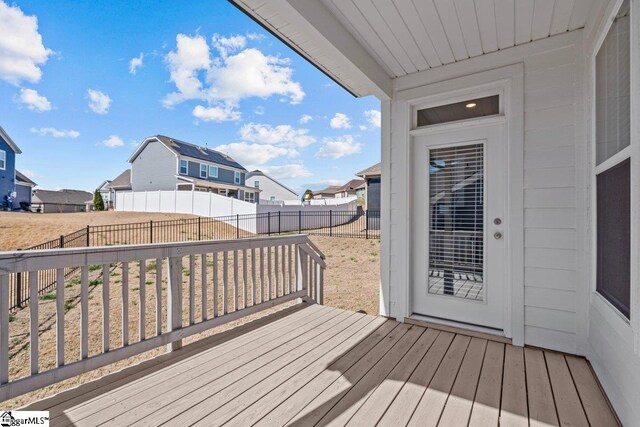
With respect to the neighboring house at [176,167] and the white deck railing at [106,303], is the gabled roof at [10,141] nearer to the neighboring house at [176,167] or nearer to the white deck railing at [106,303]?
the neighboring house at [176,167]

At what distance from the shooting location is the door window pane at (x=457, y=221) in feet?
8.36

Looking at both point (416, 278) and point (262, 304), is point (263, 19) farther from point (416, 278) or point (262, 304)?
point (416, 278)

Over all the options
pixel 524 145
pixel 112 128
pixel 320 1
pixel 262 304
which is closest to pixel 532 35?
pixel 524 145

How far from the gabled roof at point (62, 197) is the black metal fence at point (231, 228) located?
68.2 ft

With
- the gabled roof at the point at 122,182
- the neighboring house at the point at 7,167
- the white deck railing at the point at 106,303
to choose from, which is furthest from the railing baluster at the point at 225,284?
the gabled roof at the point at 122,182

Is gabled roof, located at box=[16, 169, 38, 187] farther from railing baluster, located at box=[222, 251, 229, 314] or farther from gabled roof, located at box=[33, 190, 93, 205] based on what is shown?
railing baluster, located at box=[222, 251, 229, 314]

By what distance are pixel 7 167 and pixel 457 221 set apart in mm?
21102

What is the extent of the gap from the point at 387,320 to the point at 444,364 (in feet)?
2.90

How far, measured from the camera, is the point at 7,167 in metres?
14.4

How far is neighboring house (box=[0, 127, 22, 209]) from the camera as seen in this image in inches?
550

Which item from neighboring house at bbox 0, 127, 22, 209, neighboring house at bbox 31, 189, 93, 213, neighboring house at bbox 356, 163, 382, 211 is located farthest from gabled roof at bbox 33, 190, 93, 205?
neighboring house at bbox 356, 163, 382, 211

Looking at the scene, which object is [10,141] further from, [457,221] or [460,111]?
[457,221]

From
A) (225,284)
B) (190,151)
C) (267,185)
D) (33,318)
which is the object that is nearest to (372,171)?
(225,284)

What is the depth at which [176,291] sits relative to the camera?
2061mm
